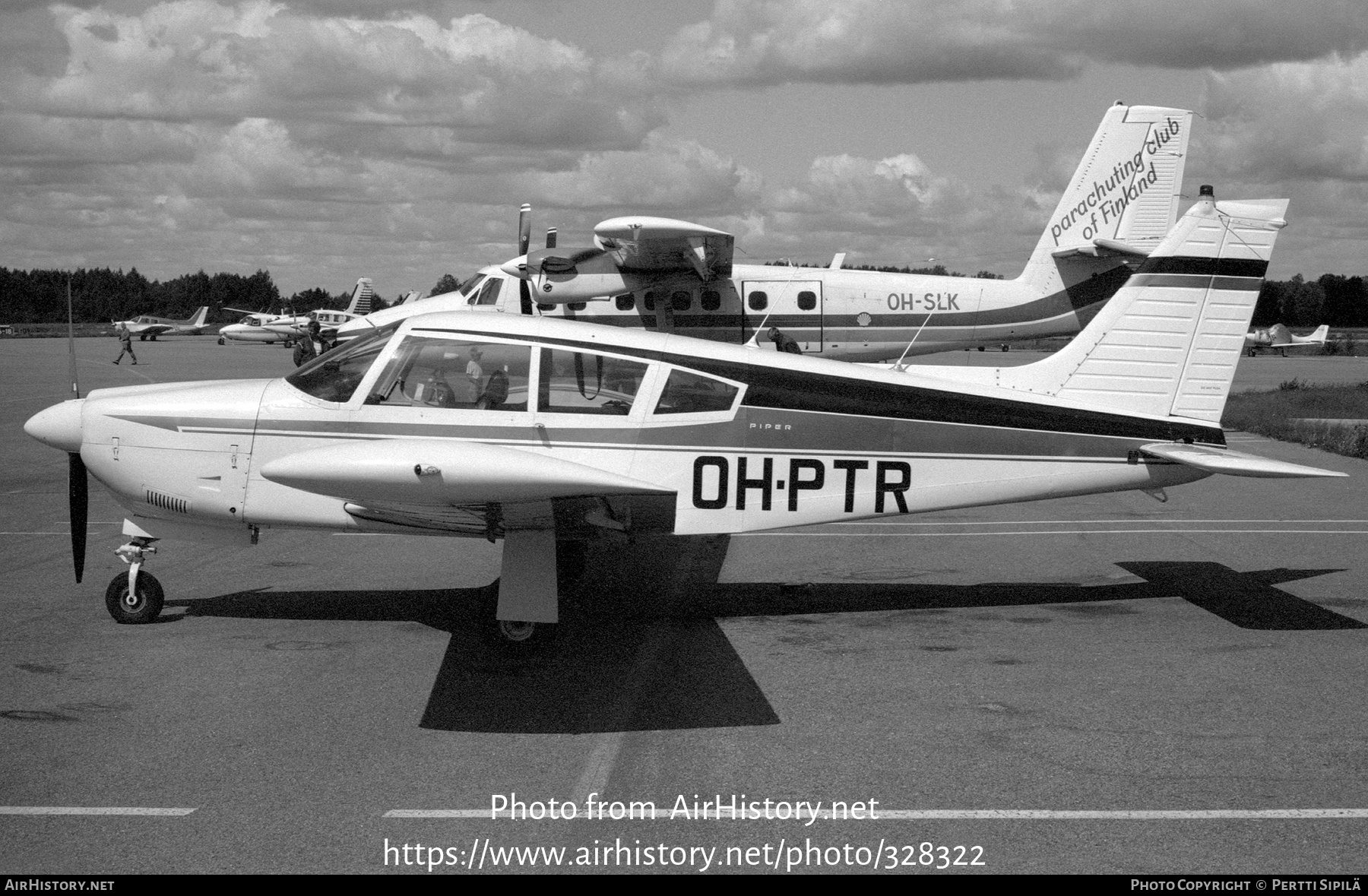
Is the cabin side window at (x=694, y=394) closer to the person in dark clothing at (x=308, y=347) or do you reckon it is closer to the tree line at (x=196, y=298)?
the person in dark clothing at (x=308, y=347)

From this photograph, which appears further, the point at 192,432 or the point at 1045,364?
the point at 1045,364

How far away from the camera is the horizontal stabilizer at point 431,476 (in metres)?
6.57

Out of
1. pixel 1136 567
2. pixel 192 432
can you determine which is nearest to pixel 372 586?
pixel 192 432

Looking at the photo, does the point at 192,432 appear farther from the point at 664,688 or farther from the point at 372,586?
the point at 664,688

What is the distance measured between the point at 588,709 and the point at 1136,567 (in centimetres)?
555

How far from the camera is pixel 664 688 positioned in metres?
6.83

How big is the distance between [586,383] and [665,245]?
343 inches

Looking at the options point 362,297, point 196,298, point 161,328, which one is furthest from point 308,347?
point 196,298

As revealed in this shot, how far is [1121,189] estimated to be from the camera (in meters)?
19.9

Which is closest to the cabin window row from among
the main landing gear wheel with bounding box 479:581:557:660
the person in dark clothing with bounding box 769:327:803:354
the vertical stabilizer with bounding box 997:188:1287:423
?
the main landing gear wheel with bounding box 479:581:557:660

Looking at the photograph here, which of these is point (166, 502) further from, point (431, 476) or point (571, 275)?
point (571, 275)

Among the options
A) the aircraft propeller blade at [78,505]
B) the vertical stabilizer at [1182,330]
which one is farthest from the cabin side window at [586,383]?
the aircraft propeller blade at [78,505]

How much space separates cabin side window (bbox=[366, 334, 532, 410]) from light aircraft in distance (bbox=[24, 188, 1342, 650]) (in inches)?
0.4

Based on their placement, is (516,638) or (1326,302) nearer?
(516,638)
